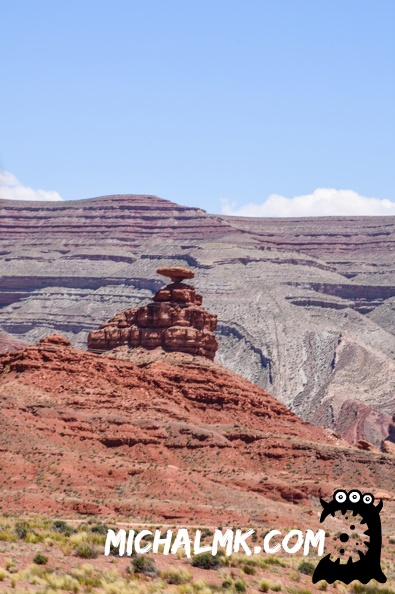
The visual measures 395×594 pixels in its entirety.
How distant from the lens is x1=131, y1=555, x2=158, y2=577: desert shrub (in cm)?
3731

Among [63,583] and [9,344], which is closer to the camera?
[63,583]

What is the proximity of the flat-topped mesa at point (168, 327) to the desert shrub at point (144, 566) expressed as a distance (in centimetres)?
6037

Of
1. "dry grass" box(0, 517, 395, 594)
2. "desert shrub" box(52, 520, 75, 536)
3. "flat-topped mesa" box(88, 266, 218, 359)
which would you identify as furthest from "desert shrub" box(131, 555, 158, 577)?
"flat-topped mesa" box(88, 266, 218, 359)

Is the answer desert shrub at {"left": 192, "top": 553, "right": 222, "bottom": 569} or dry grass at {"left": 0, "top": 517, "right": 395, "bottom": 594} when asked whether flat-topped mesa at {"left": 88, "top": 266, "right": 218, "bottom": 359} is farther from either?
desert shrub at {"left": 192, "top": 553, "right": 222, "bottom": 569}

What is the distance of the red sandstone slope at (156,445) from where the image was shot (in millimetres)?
72750

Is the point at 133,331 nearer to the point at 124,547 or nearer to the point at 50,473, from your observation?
the point at 50,473

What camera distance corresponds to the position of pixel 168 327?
3900 inches

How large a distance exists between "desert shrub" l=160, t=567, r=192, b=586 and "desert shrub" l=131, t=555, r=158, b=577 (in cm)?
23

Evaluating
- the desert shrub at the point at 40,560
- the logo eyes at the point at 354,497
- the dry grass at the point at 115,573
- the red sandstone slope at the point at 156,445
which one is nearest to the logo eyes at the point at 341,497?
the logo eyes at the point at 354,497

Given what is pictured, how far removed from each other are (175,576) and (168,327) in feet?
203

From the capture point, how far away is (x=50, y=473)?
7456cm

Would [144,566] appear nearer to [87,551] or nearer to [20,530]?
[87,551]

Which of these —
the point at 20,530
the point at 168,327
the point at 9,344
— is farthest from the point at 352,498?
the point at 9,344

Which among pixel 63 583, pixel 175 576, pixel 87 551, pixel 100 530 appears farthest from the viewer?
pixel 100 530
